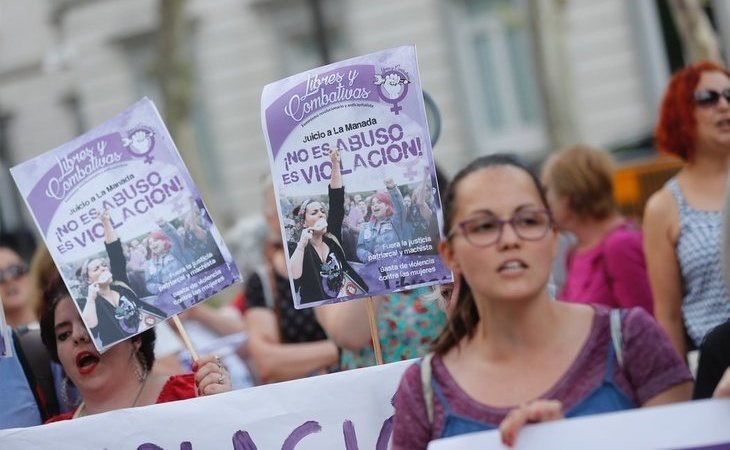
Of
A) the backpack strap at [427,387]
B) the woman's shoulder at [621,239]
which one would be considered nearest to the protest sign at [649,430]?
the backpack strap at [427,387]

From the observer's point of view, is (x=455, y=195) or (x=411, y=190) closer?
(x=455, y=195)

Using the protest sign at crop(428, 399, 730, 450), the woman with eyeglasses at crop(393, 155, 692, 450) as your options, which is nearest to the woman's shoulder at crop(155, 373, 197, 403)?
the woman with eyeglasses at crop(393, 155, 692, 450)

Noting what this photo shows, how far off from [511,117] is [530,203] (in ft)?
53.5

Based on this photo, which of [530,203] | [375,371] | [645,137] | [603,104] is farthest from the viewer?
[603,104]

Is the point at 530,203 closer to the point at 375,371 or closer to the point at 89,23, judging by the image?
the point at 375,371

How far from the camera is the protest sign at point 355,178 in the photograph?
3.81m

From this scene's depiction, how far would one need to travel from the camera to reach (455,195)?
298 cm

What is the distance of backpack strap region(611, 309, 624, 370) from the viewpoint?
2.80m

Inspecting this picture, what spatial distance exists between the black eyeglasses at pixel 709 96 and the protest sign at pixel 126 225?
160 centimetres

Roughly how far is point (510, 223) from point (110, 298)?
153 centimetres

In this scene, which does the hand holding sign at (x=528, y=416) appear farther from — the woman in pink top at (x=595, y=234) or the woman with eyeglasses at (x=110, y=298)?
the woman in pink top at (x=595, y=234)

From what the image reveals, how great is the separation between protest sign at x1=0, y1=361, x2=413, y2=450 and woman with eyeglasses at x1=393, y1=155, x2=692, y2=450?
32.1 inches

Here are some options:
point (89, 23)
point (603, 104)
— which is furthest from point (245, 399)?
point (89, 23)

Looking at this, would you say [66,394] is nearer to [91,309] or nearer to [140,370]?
[140,370]
